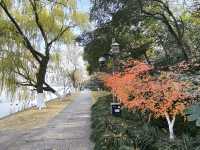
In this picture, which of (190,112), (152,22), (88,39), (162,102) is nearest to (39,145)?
(162,102)

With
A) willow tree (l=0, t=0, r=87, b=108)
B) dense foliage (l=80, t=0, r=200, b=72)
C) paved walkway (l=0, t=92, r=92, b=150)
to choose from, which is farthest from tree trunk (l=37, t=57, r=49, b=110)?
paved walkway (l=0, t=92, r=92, b=150)

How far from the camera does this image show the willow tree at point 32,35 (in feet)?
100.0

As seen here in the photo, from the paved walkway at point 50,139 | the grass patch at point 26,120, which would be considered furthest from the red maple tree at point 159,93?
the grass patch at point 26,120

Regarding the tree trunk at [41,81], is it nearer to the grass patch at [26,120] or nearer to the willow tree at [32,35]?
the willow tree at [32,35]

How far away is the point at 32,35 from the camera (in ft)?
110

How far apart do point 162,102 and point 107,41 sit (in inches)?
604

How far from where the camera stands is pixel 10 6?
31.5m

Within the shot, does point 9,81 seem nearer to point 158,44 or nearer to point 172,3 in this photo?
point 158,44

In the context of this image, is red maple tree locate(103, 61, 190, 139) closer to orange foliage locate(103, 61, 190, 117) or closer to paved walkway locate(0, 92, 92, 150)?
orange foliage locate(103, 61, 190, 117)

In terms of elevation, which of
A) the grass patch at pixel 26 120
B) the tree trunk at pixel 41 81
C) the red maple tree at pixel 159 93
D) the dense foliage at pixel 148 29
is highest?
the dense foliage at pixel 148 29

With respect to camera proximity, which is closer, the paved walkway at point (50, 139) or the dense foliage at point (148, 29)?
the paved walkway at point (50, 139)

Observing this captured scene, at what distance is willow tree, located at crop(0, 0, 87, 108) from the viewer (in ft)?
100.0

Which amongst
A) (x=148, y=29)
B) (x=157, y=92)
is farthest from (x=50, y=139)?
(x=148, y=29)

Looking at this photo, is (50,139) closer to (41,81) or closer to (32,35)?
(41,81)
